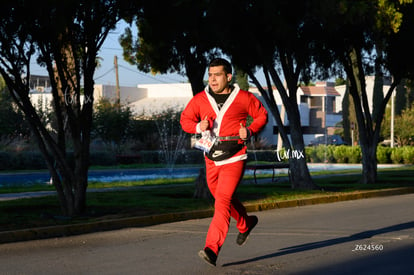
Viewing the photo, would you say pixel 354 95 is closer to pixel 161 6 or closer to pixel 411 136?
pixel 161 6

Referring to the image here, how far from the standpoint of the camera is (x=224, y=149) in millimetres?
7742

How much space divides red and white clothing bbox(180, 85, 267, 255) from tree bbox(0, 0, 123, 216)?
530 cm

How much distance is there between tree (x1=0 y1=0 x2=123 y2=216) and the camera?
12.8 metres

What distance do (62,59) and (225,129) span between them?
21.5ft

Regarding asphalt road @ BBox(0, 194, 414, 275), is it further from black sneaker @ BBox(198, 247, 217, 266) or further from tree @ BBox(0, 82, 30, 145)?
tree @ BBox(0, 82, 30, 145)

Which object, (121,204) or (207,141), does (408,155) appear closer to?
(121,204)

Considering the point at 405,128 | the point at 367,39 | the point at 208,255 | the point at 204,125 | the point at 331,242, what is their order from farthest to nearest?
the point at 405,128 < the point at 367,39 < the point at 331,242 < the point at 204,125 < the point at 208,255

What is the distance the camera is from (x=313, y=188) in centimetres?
2028

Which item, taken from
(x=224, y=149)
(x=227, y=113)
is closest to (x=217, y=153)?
(x=224, y=149)

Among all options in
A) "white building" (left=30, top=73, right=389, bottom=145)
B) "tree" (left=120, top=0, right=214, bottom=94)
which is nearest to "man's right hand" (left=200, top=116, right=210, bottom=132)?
"tree" (left=120, top=0, right=214, bottom=94)

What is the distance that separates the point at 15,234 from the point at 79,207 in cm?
268

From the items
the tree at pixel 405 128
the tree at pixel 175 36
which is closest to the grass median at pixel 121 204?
the tree at pixel 175 36

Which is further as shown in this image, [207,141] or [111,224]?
[111,224]

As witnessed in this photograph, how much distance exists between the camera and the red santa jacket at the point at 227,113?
7770 millimetres
